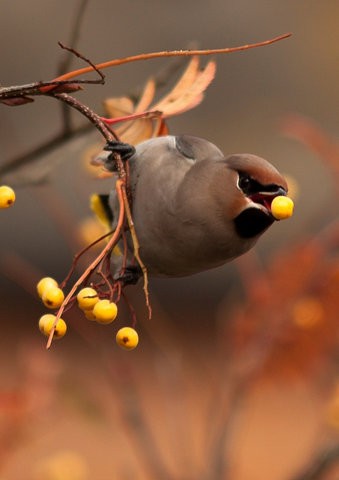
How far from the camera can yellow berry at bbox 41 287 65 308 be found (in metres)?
0.70

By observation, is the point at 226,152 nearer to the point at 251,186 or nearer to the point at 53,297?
the point at 251,186

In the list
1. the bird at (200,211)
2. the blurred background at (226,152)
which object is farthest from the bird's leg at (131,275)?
the blurred background at (226,152)

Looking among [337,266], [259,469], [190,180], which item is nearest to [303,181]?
[259,469]

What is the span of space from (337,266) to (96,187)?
103 cm

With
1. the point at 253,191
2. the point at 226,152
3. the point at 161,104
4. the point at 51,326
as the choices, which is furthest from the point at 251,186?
the point at 226,152

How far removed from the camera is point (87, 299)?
69 cm

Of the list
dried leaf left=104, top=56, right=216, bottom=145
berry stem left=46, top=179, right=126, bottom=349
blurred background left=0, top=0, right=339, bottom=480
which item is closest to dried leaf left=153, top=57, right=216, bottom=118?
dried leaf left=104, top=56, right=216, bottom=145

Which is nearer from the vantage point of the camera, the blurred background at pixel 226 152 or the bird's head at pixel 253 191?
the bird's head at pixel 253 191

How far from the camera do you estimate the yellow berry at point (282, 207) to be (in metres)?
0.70

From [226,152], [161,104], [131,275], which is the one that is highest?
[161,104]

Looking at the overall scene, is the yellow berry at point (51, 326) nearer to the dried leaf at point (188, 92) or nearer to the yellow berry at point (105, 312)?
the yellow berry at point (105, 312)

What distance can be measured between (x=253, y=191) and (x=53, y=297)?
0.61 feet

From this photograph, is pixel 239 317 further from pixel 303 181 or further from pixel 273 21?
pixel 273 21

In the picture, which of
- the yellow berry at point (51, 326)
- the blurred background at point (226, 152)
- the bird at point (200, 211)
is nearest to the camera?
the yellow berry at point (51, 326)
